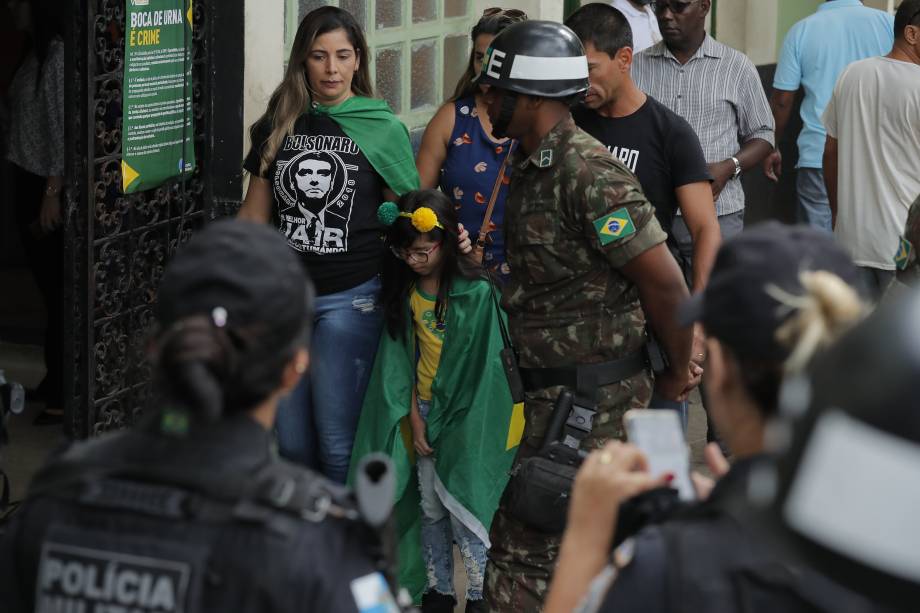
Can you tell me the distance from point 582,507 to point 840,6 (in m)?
6.84

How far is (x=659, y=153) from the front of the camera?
4.64 meters

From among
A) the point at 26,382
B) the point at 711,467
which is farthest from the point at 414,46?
the point at 711,467

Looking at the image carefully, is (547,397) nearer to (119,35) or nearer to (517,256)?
(517,256)

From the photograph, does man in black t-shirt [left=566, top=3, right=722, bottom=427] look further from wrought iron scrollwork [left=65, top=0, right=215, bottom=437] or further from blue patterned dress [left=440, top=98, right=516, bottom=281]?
wrought iron scrollwork [left=65, top=0, right=215, bottom=437]

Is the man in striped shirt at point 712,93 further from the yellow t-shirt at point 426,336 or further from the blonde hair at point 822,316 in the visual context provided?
the blonde hair at point 822,316

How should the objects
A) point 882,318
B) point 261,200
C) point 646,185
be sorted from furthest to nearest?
point 261,200, point 646,185, point 882,318

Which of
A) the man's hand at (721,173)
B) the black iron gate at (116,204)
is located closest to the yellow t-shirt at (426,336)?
the black iron gate at (116,204)

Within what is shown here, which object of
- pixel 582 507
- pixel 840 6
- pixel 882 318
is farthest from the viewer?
pixel 840 6

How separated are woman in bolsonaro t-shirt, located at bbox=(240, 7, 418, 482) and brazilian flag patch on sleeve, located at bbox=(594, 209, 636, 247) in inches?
52.8

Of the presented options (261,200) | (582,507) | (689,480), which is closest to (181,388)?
(582,507)

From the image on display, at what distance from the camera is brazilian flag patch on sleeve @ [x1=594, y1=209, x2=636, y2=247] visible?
3.65 m

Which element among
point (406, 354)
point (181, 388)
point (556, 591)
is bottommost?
point (406, 354)

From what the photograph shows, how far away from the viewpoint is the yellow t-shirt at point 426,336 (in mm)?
4633

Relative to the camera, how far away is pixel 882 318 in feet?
3.86
